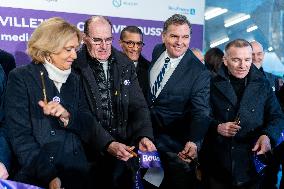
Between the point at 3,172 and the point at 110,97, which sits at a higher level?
the point at 110,97

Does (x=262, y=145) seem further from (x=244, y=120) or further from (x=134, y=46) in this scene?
(x=134, y=46)

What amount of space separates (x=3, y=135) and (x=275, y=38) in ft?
22.9

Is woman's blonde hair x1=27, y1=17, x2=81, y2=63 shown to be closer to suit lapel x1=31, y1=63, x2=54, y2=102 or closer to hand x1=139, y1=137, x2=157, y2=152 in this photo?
suit lapel x1=31, y1=63, x2=54, y2=102

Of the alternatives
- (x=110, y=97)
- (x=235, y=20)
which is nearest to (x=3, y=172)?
(x=110, y=97)

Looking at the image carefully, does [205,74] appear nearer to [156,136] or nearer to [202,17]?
[156,136]

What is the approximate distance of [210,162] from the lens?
3.32 m

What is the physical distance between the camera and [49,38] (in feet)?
7.17

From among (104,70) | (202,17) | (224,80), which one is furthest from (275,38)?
(104,70)

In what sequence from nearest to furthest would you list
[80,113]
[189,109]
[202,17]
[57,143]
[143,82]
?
[57,143] → [80,113] → [189,109] → [143,82] → [202,17]

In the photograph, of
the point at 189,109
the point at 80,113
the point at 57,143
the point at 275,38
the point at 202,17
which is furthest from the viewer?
the point at 275,38

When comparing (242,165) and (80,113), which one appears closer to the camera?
(80,113)

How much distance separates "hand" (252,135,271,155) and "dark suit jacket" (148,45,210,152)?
1.35ft

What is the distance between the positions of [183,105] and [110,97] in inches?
23.9

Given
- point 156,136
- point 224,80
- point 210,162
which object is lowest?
point 210,162
